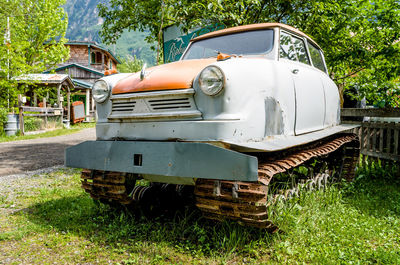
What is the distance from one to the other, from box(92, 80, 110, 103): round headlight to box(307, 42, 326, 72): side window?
3.02 metres

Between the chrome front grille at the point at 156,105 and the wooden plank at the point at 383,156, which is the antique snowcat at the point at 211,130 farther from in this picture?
the wooden plank at the point at 383,156

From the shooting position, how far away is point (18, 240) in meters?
3.28

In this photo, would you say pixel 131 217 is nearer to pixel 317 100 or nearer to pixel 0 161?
pixel 317 100

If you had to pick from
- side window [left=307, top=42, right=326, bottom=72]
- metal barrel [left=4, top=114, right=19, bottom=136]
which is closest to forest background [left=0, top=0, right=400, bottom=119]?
side window [left=307, top=42, right=326, bottom=72]

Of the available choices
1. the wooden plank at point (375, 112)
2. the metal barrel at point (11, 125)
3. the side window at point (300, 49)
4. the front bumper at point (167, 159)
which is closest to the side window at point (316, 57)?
the side window at point (300, 49)

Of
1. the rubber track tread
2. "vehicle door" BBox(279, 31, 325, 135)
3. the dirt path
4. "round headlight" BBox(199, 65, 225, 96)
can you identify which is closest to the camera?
the rubber track tread

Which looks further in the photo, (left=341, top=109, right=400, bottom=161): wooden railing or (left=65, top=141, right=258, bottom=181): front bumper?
(left=341, top=109, right=400, bottom=161): wooden railing

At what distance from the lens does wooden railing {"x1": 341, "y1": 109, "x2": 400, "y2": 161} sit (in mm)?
6324

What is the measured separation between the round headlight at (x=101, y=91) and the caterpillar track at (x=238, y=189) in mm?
777

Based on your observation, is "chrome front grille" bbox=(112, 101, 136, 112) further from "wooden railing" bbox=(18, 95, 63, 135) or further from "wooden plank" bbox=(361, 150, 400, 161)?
"wooden railing" bbox=(18, 95, 63, 135)

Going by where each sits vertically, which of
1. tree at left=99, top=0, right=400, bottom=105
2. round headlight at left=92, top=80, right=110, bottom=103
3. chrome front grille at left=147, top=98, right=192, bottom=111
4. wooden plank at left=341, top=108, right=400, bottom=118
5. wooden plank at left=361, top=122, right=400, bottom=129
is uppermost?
tree at left=99, top=0, right=400, bottom=105

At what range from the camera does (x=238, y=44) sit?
4043mm

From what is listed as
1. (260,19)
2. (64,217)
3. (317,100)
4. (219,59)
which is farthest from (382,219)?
(260,19)

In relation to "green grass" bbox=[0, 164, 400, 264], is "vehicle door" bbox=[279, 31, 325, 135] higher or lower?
higher
